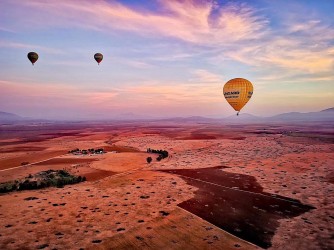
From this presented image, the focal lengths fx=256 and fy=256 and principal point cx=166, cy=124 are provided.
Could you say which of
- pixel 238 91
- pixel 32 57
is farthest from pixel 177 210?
pixel 32 57

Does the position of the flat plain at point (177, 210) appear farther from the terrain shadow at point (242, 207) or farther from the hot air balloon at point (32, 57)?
the hot air balloon at point (32, 57)

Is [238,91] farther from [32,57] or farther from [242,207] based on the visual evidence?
[32,57]

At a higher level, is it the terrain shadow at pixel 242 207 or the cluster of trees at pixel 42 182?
the cluster of trees at pixel 42 182

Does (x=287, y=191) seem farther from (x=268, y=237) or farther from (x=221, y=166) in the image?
(x=221, y=166)

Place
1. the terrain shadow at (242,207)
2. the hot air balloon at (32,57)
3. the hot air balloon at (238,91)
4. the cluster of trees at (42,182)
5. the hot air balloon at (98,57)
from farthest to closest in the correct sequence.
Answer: the hot air balloon at (98,57) < the hot air balloon at (32,57) < the hot air balloon at (238,91) < the cluster of trees at (42,182) < the terrain shadow at (242,207)

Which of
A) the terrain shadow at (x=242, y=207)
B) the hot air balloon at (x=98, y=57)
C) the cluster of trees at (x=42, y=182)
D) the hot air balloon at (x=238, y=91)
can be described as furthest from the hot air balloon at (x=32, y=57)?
the terrain shadow at (x=242, y=207)

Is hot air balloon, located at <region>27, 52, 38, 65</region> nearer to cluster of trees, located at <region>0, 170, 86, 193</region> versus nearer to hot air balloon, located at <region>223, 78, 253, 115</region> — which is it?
cluster of trees, located at <region>0, 170, 86, 193</region>

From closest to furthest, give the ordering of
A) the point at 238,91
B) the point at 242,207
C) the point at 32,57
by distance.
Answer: the point at 242,207 < the point at 238,91 < the point at 32,57

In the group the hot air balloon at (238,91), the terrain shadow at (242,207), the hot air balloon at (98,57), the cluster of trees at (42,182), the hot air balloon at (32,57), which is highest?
the hot air balloon at (98,57)

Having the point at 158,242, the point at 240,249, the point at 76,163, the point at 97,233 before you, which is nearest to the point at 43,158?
the point at 76,163
